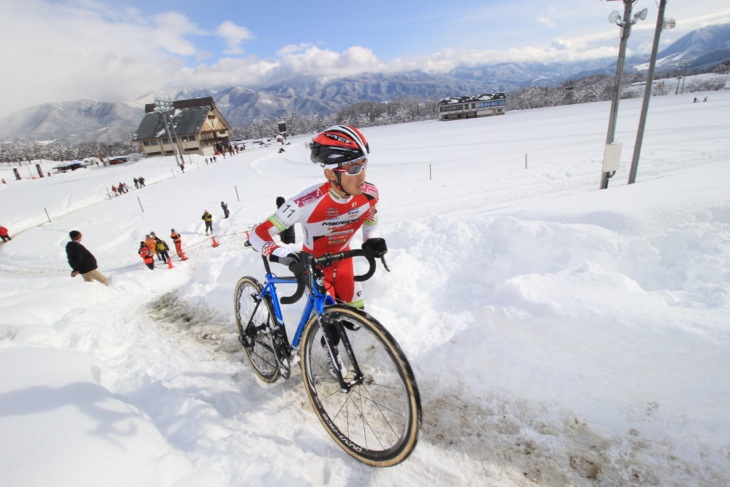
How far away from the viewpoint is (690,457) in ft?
8.57

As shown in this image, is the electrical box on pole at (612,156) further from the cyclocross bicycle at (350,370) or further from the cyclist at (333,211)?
the cyclocross bicycle at (350,370)

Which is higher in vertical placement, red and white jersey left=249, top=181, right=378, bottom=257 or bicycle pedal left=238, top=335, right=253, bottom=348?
red and white jersey left=249, top=181, right=378, bottom=257

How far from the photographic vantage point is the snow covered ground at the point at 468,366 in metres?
2.62

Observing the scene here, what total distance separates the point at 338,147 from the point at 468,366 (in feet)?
8.94

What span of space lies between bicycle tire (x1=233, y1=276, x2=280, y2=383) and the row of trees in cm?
11892

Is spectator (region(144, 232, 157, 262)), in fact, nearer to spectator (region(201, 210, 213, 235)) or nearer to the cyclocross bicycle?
spectator (region(201, 210, 213, 235))

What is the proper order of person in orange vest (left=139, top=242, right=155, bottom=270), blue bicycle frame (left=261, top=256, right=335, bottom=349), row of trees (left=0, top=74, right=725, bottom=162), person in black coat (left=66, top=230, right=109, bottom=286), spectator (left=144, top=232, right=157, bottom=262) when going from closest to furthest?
blue bicycle frame (left=261, top=256, right=335, bottom=349)
person in black coat (left=66, top=230, right=109, bottom=286)
person in orange vest (left=139, top=242, right=155, bottom=270)
spectator (left=144, top=232, right=157, bottom=262)
row of trees (left=0, top=74, right=725, bottom=162)

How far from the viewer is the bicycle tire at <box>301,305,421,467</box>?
2531 mm

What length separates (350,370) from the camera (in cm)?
303

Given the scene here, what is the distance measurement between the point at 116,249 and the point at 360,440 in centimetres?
2176

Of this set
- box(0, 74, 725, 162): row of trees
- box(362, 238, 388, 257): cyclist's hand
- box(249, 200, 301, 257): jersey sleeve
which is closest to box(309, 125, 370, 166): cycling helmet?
box(249, 200, 301, 257): jersey sleeve

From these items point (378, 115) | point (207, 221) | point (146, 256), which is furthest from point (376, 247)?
point (378, 115)

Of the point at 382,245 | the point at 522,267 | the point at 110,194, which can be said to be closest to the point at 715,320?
the point at 522,267

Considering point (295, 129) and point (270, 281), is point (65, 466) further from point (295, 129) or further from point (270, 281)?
point (295, 129)
